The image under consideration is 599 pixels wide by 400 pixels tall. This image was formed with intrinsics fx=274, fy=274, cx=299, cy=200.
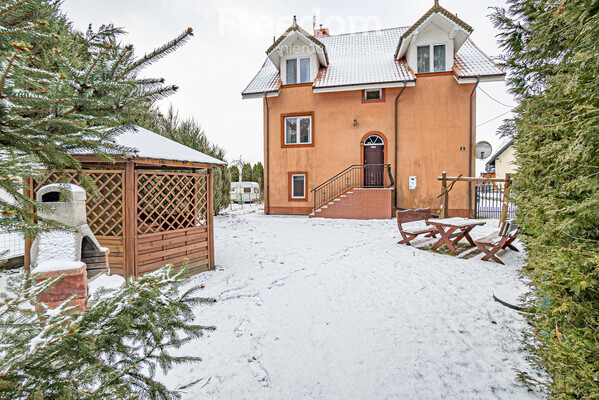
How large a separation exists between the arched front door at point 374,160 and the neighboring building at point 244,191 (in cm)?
1261

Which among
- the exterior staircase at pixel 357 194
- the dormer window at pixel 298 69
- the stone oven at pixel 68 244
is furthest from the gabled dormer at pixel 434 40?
the stone oven at pixel 68 244

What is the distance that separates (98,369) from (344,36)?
18588 millimetres

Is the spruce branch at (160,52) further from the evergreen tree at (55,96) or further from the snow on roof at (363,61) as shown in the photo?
the snow on roof at (363,61)

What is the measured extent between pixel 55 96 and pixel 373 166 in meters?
12.8

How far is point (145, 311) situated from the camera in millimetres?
1230

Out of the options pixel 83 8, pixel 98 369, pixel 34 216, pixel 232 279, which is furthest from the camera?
pixel 232 279

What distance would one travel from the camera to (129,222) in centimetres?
455

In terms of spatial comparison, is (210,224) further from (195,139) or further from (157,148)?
(195,139)

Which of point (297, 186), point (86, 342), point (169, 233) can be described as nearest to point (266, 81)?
point (297, 186)

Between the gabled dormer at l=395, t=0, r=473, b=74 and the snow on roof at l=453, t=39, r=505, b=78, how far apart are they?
426 mm

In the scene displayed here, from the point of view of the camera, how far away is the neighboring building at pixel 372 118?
12.0m

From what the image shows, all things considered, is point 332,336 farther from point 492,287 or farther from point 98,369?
point 492,287

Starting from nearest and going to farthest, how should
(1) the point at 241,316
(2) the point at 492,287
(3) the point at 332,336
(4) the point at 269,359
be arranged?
(4) the point at 269,359
(3) the point at 332,336
(1) the point at 241,316
(2) the point at 492,287

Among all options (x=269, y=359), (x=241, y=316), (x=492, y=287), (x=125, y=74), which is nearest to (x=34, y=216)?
(x=125, y=74)
